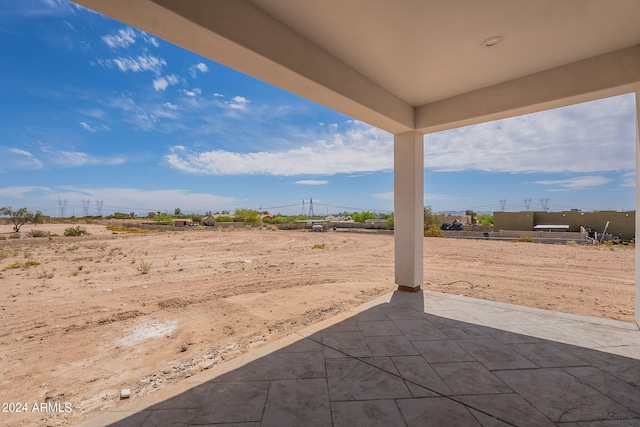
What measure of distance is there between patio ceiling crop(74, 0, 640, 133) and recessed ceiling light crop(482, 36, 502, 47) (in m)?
0.04

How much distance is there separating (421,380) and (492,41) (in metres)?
2.86

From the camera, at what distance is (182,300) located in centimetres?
A: 454

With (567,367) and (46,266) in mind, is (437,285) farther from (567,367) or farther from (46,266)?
(46,266)

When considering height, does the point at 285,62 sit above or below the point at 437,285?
above

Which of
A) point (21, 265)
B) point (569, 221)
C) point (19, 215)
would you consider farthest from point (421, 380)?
point (19, 215)

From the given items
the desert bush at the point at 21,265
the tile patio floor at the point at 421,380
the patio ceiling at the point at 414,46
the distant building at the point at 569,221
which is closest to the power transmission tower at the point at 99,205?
the desert bush at the point at 21,265

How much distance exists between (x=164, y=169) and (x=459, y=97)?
53.8m

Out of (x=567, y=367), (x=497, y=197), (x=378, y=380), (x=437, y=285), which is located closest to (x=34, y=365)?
(x=378, y=380)

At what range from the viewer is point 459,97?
134 inches

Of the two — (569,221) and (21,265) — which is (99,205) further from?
(569,221)

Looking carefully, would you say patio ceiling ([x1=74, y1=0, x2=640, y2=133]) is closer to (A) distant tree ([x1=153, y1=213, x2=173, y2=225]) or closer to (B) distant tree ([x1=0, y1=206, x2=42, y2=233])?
(B) distant tree ([x1=0, y1=206, x2=42, y2=233])

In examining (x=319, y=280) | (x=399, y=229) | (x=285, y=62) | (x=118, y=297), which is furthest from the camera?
(x=319, y=280)

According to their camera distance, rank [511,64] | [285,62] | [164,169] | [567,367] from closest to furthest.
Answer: [567,367] → [285,62] → [511,64] → [164,169]

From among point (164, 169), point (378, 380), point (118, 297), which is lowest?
point (118, 297)
